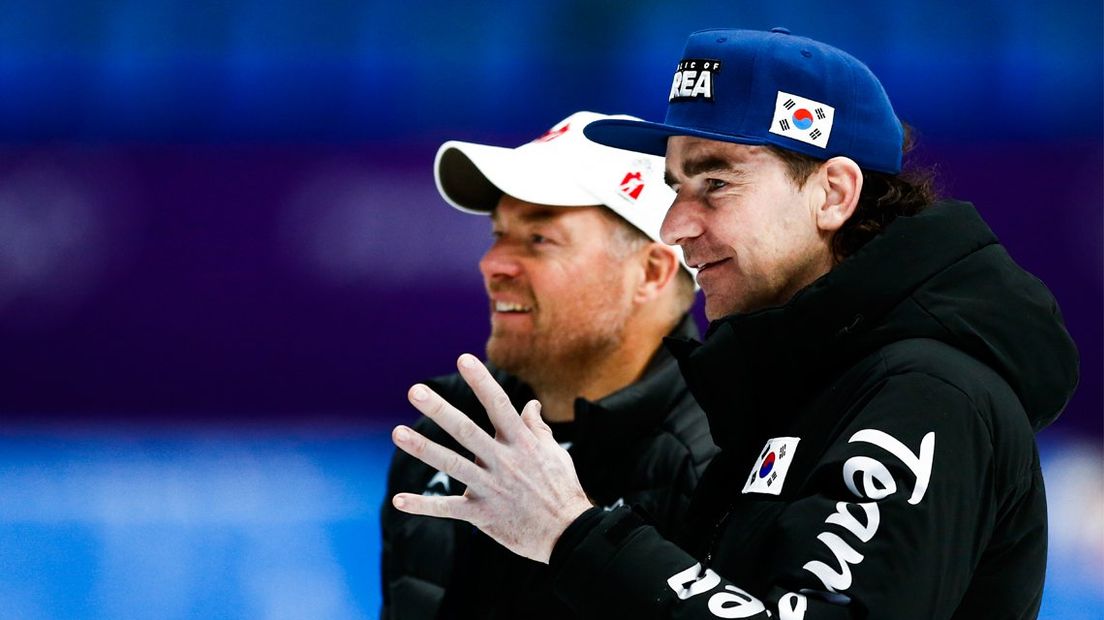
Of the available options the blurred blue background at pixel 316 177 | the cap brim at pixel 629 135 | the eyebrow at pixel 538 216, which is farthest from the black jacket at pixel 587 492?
the blurred blue background at pixel 316 177

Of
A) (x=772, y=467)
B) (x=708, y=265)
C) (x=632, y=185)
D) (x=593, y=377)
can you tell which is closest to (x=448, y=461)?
(x=772, y=467)

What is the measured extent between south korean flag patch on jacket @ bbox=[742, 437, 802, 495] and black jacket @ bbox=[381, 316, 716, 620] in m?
0.87

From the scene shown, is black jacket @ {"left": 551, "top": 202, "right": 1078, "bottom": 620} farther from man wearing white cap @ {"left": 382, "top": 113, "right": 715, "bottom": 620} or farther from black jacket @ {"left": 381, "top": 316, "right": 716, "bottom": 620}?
man wearing white cap @ {"left": 382, "top": 113, "right": 715, "bottom": 620}

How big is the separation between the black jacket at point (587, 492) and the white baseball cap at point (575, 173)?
343 millimetres

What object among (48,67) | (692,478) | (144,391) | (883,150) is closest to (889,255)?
(883,150)

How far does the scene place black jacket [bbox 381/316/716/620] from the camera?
2584 millimetres

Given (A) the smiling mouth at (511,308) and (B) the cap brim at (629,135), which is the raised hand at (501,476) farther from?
(A) the smiling mouth at (511,308)

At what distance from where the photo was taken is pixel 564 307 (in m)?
2.93

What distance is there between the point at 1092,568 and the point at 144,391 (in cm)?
449

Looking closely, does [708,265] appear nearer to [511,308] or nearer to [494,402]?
[494,402]

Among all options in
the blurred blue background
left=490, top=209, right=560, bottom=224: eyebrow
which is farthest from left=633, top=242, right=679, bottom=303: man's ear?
the blurred blue background

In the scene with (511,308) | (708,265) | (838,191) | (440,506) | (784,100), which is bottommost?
(511,308)

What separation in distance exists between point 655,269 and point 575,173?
29 centimetres

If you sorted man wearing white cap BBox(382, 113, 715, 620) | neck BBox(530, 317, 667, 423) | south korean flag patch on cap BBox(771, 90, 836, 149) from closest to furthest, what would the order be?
1. south korean flag patch on cap BBox(771, 90, 836, 149)
2. man wearing white cap BBox(382, 113, 715, 620)
3. neck BBox(530, 317, 667, 423)
